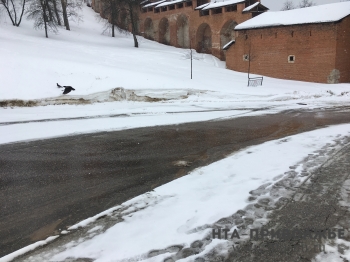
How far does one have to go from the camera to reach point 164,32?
43969mm

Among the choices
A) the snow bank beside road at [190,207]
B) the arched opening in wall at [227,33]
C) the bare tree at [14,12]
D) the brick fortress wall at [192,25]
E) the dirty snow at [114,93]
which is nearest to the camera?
the snow bank beside road at [190,207]

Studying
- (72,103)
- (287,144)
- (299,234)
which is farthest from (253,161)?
(72,103)

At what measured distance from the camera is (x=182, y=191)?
15.4 feet

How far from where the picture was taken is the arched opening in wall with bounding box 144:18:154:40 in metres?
45.9

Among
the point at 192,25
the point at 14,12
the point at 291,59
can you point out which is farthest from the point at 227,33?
the point at 14,12

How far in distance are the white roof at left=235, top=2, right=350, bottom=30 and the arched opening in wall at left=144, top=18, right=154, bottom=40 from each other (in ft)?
70.5

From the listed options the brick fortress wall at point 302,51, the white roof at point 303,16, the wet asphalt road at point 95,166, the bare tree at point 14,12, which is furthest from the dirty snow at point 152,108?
the white roof at point 303,16

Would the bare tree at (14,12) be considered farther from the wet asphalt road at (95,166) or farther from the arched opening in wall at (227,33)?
the wet asphalt road at (95,166)

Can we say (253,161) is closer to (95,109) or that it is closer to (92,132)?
(92,132)

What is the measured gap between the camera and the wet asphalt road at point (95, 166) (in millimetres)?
4047

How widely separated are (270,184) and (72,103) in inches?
502

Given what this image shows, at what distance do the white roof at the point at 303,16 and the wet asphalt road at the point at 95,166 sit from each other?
15.5 metres

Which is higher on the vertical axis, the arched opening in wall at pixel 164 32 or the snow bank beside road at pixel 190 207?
the arched opening in wall at pixel 164 32

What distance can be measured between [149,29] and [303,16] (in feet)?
90.7
